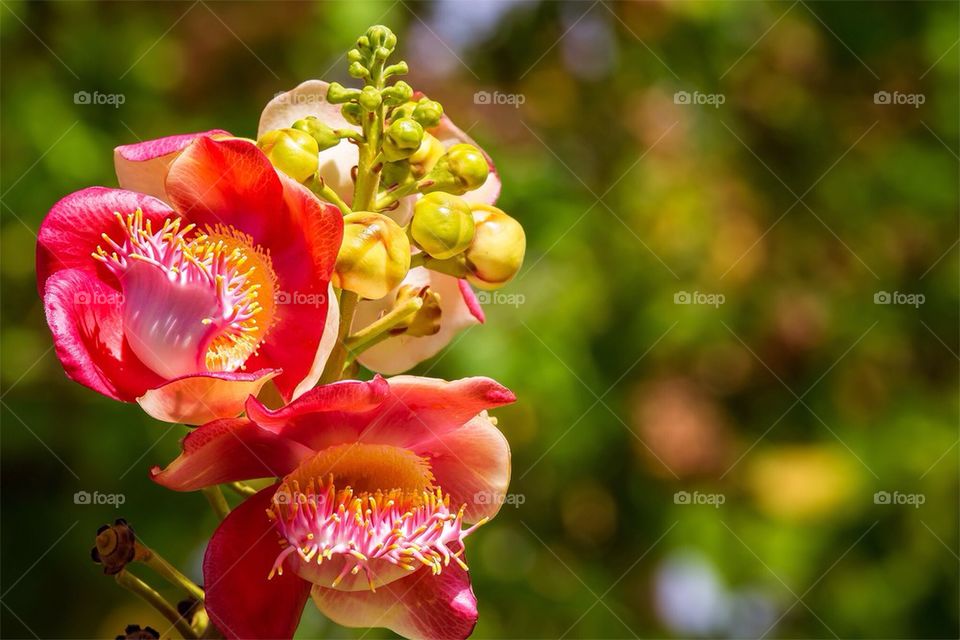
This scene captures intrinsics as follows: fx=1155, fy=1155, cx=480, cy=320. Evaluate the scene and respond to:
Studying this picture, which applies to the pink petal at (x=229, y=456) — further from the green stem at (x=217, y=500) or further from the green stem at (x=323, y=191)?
the green stem at (x=323, y=191)

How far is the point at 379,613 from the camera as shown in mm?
1256

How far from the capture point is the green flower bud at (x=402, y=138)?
1.26m

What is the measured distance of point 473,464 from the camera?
1263 millimetres

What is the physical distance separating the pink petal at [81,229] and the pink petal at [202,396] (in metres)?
0.17

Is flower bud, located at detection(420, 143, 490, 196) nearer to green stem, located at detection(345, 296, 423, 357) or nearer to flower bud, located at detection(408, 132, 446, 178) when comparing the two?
flower bud, located at detection(408, 132, 446, 178)

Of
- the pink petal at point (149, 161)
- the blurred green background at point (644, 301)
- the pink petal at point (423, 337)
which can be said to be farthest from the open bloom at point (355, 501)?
the blurred green background at point (644, 301)

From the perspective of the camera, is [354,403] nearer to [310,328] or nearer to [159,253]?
[310,328]

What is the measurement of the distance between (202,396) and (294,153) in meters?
0.29

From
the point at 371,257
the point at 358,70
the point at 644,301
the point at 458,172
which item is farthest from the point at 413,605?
the point at 644,301

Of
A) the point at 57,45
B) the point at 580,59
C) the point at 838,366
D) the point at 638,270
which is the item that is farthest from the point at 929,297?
the point at 57,45

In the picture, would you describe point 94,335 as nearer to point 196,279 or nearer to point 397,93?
point 196,279

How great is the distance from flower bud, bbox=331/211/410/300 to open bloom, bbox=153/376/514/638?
116 millimetres

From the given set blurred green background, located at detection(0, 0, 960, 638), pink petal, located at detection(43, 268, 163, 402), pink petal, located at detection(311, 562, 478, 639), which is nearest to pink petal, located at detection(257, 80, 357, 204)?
pink petal, located at detection(43, 268, 163, 402)

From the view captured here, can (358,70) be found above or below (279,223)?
above
